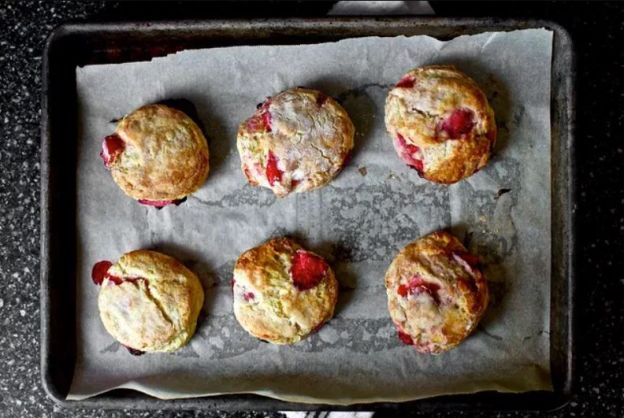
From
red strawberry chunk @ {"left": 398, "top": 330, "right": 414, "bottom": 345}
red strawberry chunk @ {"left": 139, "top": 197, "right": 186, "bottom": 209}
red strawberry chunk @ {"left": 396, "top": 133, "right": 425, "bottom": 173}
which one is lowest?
red strawberry chunk @ {"left": 398, "top": 330, "right": 414, "bottom": 345}

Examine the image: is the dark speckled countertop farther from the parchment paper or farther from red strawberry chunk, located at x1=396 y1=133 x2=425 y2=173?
red strawberry chunk, located at x1=396 y1=133 x2=425 y2=173

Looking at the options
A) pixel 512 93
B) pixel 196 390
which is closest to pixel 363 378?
pixel 196 390

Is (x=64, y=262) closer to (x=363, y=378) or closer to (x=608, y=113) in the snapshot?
(x=363, y=378)

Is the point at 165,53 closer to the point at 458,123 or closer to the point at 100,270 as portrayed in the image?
the point at 100,270

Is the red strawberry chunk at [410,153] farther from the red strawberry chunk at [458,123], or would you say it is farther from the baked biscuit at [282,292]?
the baked biscuit at [282,292]

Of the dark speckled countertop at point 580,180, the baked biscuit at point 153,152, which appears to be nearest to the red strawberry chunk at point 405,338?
the dark speckled countertop at point 580,180

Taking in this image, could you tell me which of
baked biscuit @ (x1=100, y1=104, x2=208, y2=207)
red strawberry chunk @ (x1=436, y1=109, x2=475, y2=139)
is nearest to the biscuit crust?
baked biscuit @ (x1=100, y1=104, x2=208, y2=207)

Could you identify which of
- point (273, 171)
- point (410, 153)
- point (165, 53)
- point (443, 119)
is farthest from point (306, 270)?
point (165, 53)
